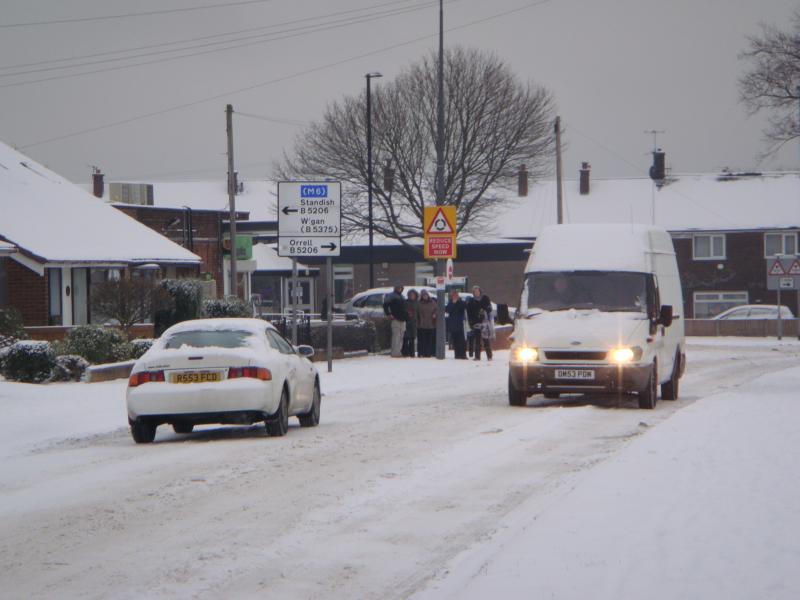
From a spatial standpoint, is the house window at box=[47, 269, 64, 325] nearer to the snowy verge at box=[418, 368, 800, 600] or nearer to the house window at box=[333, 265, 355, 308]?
the snowy verge at box=[418, 368, 800, 600]

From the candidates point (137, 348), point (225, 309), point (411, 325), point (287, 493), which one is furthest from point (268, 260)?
point (287, 493)

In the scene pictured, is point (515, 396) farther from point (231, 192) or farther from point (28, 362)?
point (231, 192)

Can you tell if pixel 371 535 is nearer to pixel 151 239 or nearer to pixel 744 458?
pixel 744 458

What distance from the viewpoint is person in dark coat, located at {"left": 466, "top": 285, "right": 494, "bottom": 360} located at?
33875 mm

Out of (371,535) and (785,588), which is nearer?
(785,588)

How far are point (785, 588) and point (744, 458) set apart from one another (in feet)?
17.3

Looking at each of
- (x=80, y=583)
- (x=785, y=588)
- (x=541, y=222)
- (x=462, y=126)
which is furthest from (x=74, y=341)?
(x=541, y=222)

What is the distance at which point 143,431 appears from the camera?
599 inches

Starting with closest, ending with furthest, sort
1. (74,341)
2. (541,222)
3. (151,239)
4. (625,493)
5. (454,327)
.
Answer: (625,493) < (74,341) < (454,327) < (151,239) < (541,222)

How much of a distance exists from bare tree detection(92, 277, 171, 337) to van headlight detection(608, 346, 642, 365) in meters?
15.3

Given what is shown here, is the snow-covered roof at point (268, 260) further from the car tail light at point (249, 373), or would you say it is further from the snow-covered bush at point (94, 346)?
the car tail light at point (249, 373)

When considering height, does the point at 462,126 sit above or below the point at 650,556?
above

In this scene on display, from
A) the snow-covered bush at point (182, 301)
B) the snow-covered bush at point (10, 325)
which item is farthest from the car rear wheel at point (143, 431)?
the snow-covered bush at point (182, 301)

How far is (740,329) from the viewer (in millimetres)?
56250
